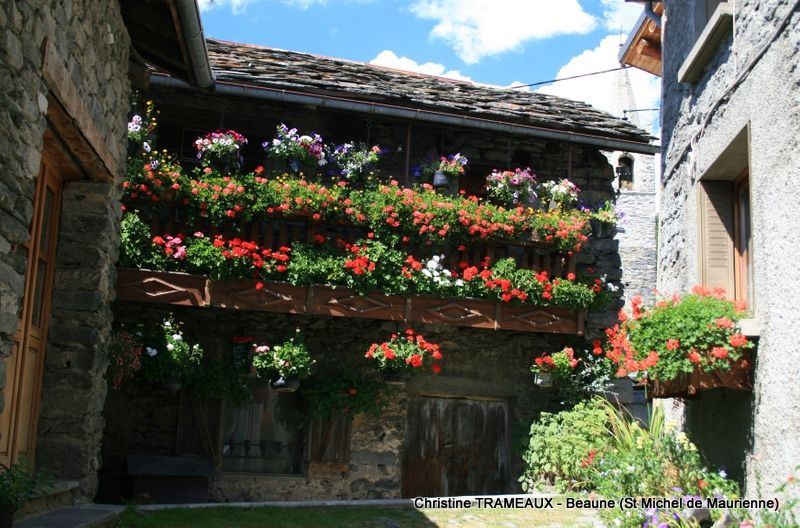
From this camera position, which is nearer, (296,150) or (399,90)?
(296,150)

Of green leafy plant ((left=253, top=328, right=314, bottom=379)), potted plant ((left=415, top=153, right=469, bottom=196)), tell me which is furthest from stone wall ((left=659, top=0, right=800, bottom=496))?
green leafy plant ((left=253, top=328, right=314, bottom=379))

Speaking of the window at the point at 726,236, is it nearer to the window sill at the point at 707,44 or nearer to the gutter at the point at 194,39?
the window sill at the point at 707,44

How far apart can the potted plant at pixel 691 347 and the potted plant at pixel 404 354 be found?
2.86m

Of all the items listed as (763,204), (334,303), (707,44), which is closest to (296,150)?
(334,303)

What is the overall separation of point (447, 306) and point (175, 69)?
3422 mm

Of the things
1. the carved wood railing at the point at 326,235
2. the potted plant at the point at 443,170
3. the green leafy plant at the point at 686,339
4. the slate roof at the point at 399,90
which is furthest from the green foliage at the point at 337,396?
the green leafy plant at the point at 686,339

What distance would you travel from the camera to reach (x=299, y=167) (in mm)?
9164

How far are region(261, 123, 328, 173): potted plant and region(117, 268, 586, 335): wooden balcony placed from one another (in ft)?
4.89

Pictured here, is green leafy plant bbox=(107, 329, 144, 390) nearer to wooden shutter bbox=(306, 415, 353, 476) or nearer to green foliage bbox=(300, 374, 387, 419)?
green foliage bbox=(300, 374, 387, 419)

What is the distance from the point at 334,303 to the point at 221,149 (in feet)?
6.47

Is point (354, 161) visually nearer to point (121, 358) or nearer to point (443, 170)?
point (443, 170)

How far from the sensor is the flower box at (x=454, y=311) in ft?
28.5

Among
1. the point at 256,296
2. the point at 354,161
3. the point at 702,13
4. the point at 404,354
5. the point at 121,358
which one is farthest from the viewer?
the point at 354,161

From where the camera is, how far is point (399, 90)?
992cm
